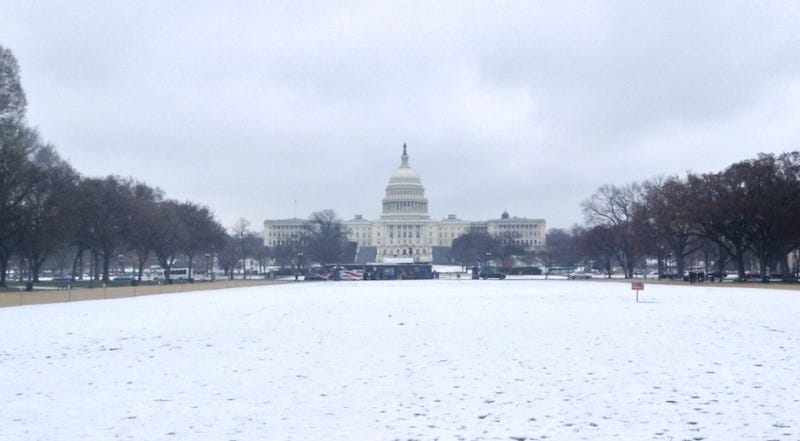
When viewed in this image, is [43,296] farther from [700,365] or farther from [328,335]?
[700,365]

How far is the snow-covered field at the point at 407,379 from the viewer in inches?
457

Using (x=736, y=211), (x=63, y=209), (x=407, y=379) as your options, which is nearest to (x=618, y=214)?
(x=736, y=211)

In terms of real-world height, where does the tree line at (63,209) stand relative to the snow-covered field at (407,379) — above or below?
above

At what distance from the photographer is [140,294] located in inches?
2168

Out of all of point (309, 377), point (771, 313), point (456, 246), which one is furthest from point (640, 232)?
point (456, 246)

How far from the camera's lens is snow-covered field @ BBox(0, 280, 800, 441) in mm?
11602

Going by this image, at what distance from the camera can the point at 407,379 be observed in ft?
A: 50.7

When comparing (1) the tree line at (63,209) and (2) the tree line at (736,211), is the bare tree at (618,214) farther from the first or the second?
(1) the tree line at (63,209)

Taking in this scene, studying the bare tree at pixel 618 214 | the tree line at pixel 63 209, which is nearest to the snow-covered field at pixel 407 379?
the tree line at pixel 63 209

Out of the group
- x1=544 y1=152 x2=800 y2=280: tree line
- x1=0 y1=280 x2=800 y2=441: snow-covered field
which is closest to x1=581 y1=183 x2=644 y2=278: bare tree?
x1=544 y1=152 x2=800 y2=280: tree line

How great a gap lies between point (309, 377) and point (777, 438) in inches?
320

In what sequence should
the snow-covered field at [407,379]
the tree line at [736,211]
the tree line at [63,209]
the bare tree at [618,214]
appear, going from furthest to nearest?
the bare tree at [618,214], the tree line at [736,211], the tree line at [63,209], the snow-covered field at [407,379]

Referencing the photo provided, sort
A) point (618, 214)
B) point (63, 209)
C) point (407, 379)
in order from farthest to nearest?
point (618, 214)
point (63, 209)
point (407, 379)

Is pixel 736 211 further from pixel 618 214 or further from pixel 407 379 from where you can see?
pixel 407 379
